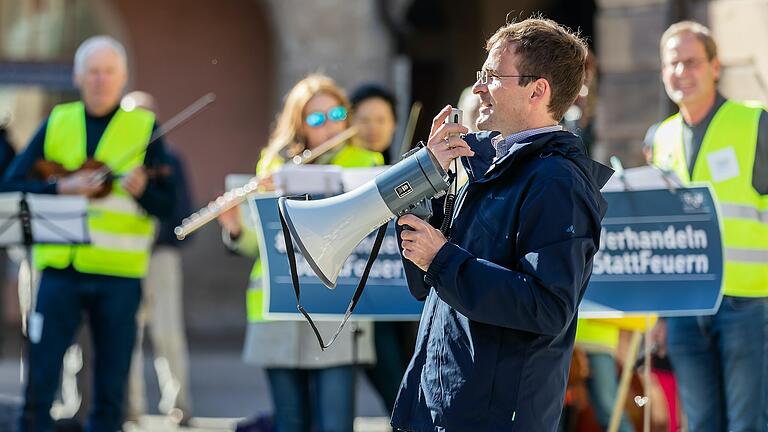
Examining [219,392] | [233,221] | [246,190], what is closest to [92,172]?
[233,221]

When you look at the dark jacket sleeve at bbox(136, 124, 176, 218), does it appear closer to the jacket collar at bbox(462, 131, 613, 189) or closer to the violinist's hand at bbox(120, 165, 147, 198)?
the violinist's hand at bbox(120, 165, 147, 198)

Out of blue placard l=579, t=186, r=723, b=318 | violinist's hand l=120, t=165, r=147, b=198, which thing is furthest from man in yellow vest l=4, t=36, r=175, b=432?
blue placard l=579, t=186, r=723, b=318

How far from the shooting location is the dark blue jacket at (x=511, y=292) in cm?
360

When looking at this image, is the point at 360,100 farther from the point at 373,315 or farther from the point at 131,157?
the point at 373,315

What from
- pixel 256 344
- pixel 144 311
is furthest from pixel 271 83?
pixel 256 344

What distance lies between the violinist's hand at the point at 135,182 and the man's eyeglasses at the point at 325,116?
1.15 metres

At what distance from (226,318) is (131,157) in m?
6.83

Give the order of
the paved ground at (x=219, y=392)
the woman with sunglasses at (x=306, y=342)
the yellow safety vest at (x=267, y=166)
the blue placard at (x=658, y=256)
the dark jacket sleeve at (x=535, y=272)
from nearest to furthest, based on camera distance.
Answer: the dark jacket sleeve at (x=535, y=272), the blue placard at (x=658, y=256), the woman with sunglasses at (x=306, y=342), the yellow safety vest at (x=267, y=166), the paved ground at (x=219, y=392)

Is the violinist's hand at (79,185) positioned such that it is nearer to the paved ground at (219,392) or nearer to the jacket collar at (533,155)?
the paved ground at (219,392)

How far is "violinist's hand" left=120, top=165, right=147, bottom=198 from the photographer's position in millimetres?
7090

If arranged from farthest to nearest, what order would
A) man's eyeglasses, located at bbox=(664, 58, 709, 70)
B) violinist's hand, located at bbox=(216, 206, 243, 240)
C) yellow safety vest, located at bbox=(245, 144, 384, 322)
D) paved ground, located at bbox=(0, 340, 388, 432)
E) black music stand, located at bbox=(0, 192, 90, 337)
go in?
paved ground, located at bbox=(0, 340, 388, 432) < black music stand, located at bbox=(0, 192, 90, 337) < violinist's hand, located at bbox=(216, 206, 243, 240) < yellow safety vest, located at bbox=(245, 144, 384, 322) < man's eyeglasses, located at bbox=(664, 58, 709, 70)

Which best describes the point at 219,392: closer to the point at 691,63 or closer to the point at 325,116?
the point at 325,116

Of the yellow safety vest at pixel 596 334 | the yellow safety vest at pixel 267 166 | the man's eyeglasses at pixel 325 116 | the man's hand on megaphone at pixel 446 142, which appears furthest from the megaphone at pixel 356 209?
the yellow safety vest at pixel 596 334

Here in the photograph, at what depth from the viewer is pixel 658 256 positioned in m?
5.79
